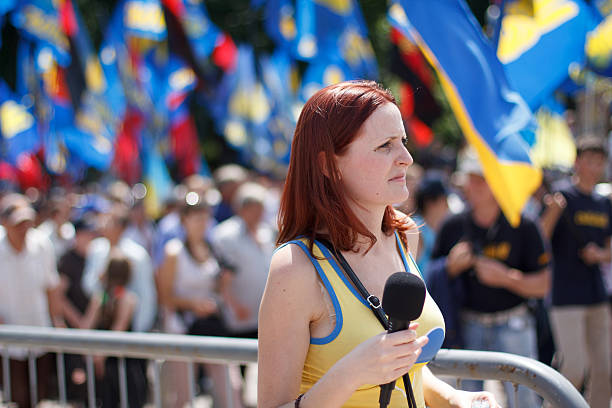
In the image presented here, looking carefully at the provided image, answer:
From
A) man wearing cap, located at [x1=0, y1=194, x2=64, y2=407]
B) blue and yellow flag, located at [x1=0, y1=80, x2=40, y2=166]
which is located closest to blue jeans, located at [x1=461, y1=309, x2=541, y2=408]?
man wearing cap, located at [x1=0, y1=194, x2=64, y2=407]

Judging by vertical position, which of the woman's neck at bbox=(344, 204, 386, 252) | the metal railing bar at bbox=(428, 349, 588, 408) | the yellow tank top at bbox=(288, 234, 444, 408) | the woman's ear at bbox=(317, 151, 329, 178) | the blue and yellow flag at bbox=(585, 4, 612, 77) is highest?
the blue and yellow flag at bbox=(585, 4, 612, 77)

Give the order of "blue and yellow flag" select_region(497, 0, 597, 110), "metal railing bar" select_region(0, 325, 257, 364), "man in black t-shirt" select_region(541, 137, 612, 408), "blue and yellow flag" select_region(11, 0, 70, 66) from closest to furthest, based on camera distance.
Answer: "metal railing bar" select_region(0, 325, 257, 364), "blue and yellow flag" select_region(497, 0, 597, 110), "man in black t-shirt" select_region(541, 137, 612, 408), "blue and yellow flag" select_region(11, 0, 70, 66)

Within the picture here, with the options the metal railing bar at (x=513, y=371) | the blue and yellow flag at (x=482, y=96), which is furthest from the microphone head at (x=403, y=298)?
the blue and yellow flag at (x=482, y=96)

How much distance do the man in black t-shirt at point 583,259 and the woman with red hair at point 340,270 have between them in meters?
3.86

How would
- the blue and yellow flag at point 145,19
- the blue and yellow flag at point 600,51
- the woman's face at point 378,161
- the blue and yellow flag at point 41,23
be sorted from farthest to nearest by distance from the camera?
the blue and yellow flag at point 145,19 < the blue and yellow flag at point 41,23 < the blue and yellow flag at point 600,51 < the woman's face at point 378,161

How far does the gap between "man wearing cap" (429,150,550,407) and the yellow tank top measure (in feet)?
9.11

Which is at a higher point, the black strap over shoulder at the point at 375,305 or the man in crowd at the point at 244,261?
the black strap over shoulder at the point at 375,305

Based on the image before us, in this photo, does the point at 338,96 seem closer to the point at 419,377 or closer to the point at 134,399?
the point at 419,377

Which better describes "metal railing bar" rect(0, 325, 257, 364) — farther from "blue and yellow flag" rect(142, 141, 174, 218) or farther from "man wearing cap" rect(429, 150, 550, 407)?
"blue and yellow flag" rect(142, 141, 174, 218)

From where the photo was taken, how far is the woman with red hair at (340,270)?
1.84 meters

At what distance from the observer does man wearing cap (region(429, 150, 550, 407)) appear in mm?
→ 4688

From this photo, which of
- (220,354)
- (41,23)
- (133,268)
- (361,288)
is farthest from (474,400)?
(41,23)

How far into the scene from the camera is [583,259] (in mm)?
5883

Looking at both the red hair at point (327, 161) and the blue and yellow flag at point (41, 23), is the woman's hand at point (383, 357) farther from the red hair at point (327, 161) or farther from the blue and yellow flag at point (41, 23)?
the blue and yellow flag at point (41, 23)
